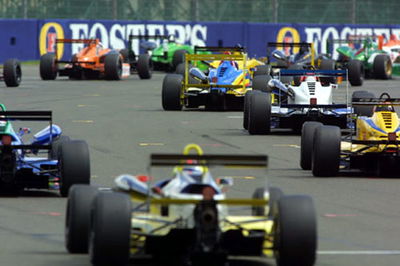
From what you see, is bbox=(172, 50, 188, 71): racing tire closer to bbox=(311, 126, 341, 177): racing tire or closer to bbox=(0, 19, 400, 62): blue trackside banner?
Result: bbox=(0, 19, 400, 62): blue trackside banner

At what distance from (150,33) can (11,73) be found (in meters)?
18.7

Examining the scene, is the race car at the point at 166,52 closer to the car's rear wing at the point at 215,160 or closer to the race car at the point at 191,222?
the race car at the point at 191,222

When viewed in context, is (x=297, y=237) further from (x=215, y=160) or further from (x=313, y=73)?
(x=313, y=73)

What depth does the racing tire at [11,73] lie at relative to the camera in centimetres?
3834

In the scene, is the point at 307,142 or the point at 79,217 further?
the point at 307,142

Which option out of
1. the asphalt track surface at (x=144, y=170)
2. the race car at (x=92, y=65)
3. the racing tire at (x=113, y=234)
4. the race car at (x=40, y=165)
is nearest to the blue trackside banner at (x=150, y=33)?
the race car at (x=92, y=65)

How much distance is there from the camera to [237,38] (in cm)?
5622

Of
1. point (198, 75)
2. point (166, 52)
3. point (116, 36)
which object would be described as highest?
point (116, 36)

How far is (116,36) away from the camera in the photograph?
→ 184ft

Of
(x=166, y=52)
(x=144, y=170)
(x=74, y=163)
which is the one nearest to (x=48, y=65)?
(x=166, y=52)

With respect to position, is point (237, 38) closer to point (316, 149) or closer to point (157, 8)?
point (157, 8)

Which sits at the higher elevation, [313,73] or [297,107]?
[313,73]

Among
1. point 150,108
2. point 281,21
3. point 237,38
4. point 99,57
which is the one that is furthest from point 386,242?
point 281,21

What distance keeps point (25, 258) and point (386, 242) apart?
10.9 feet
